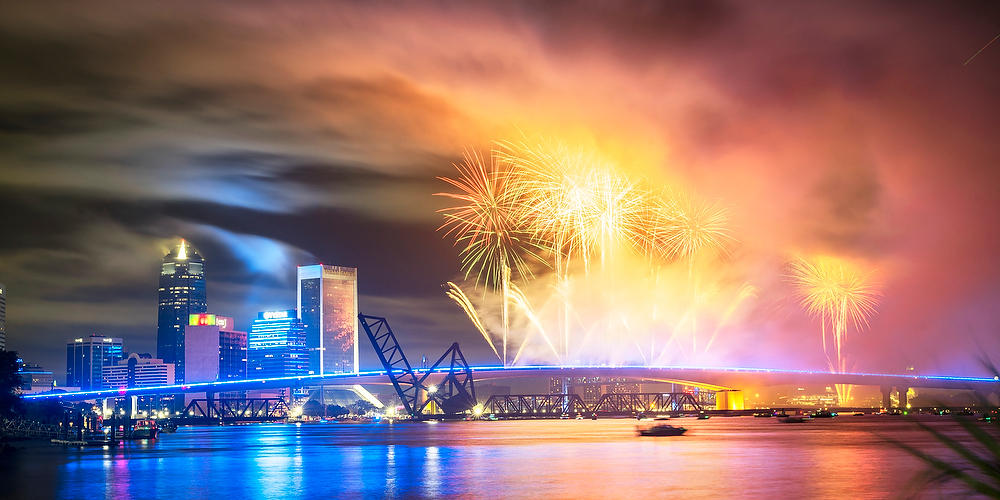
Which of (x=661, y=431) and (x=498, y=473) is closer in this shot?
(x=498, y=473)

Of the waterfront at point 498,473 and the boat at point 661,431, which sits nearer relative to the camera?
the waterfront at point 498,473

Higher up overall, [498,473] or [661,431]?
[498,473]

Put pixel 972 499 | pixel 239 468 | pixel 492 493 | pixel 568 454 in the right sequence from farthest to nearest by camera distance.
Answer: pixel 568 454 → pixel 239 468 → pixel 492 493 → pixel 972 499

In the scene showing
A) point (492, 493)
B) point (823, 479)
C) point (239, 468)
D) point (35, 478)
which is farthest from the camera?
point (239, 468)

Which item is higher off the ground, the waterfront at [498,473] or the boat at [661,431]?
the waterfront at [498,473]

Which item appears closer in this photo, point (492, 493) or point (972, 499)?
point (972, 499)

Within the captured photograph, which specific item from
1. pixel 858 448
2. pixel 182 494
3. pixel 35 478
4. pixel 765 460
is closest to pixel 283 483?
pixel 182 494

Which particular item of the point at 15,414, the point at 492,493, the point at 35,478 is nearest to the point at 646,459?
the point at 492,493

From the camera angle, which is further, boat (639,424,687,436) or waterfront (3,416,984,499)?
boat (639,424,687,436)

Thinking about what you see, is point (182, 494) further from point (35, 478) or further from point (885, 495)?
point (885, 495)

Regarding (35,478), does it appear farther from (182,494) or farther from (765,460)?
(765,460)

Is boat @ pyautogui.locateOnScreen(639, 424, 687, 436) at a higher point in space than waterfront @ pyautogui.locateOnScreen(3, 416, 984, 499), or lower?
lower
